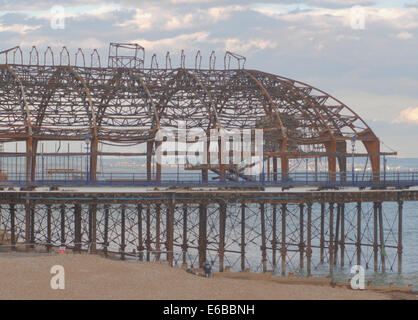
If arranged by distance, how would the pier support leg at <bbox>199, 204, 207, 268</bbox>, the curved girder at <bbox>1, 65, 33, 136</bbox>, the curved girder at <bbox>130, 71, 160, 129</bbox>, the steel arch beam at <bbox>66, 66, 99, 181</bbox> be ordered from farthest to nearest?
the curved girder at <bbox>130, 71, 160, 129</bbox>
the steel arch beam at <bbox>66, 66, 99, 181</bbox>
the curved girder at <bbox>1, 65, 33, 136</bbox>
the pier support leg at <bbox>199, 204, 207, 268</bbox>

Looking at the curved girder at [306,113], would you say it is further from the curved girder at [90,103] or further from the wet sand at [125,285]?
the wet sand at [125,285]

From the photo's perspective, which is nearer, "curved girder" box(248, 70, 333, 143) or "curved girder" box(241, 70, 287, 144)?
"curved girder" box(241, 70, 287, 144)

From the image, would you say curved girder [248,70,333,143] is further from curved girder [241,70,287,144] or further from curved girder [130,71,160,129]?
curved girder [130,71,160,129]

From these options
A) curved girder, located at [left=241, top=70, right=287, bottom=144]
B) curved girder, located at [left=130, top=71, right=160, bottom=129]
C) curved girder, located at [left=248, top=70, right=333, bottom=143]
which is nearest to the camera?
curved girder, located at [left=241, top=70, right=287, bottom=144]

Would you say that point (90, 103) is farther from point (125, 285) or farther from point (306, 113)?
point (125, 285)

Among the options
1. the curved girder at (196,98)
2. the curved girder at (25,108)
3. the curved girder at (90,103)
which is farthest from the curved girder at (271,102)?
the curved girder at (25,108)

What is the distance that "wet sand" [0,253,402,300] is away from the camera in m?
→ 29.1

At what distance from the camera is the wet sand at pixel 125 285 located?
95.6ft

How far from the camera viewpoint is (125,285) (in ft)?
101

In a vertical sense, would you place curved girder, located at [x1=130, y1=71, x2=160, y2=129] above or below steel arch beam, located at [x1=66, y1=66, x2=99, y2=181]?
above

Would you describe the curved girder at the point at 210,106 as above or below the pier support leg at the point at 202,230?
above

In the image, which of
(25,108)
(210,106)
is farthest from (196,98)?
(25,108)

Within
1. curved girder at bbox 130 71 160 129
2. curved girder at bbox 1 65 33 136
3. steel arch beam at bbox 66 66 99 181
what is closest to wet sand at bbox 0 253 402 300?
steel arch beam at bbox 66 66 99 181
